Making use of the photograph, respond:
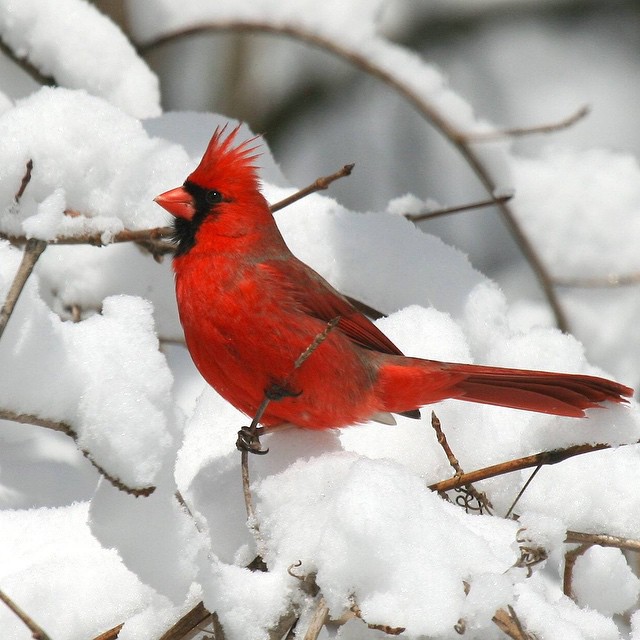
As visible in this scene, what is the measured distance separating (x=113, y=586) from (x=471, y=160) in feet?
5.47

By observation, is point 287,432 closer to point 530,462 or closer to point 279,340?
point 279,340

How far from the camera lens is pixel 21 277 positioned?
140 centimetres

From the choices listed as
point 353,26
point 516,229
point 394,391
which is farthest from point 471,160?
point 394,391

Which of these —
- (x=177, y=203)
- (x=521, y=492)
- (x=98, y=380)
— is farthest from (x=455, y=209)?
(x=98, y=380)

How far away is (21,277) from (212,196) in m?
1.04

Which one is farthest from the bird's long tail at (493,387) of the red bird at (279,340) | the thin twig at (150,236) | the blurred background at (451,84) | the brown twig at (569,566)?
the blurred background at (451,84)

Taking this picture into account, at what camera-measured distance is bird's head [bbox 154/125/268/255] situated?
7.62ft

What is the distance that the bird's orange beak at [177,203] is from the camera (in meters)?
2.28

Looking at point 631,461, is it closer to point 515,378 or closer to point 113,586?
point 515,378

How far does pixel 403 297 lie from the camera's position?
242cm

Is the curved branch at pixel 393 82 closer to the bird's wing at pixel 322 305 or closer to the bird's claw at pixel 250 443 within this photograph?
the bird's wing at pixel 322 305

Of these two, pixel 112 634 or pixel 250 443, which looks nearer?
pixel 112 634

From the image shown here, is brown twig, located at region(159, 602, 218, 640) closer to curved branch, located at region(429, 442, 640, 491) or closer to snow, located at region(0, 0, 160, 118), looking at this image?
curved branch, located at region(429, 442, 640, 491)

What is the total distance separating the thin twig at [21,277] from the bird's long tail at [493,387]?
3.03ft
